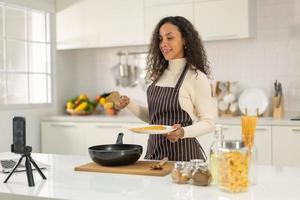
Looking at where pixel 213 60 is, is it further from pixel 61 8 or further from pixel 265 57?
pixel 61 8

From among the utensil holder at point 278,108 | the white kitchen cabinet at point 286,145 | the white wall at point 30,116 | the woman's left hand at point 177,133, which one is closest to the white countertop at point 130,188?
the woman's left hand at point 177,133

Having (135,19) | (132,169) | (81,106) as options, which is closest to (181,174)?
(132,169)

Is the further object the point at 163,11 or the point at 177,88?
the point at 163,11

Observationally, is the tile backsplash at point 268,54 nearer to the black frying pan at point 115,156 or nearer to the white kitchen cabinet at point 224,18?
the white kitchen cabinet at point 224,18

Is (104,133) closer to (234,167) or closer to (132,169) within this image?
(132,169)

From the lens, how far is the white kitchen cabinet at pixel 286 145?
364cm

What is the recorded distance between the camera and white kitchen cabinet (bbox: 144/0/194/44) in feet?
14.0

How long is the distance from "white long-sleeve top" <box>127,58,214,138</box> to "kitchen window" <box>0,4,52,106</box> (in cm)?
231

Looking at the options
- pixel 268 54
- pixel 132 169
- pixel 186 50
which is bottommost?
pixel 132 169

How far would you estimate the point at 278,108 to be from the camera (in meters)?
4.06

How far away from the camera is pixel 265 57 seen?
14.2 feet

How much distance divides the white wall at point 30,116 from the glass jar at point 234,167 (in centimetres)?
325

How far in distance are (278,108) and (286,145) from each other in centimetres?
48

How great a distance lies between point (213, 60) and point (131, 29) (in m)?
0.88
